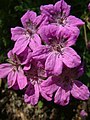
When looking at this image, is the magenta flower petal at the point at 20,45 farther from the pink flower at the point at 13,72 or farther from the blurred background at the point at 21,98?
the blurred background at the point at 21,98

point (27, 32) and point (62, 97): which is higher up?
point (27, 32)

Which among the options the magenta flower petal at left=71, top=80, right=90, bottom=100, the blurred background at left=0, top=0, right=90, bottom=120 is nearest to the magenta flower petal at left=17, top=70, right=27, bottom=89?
the magenta flower petal at left=71, top=80, right=90, bottom=100

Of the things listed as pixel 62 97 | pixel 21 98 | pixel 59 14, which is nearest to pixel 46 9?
pixel 59 14

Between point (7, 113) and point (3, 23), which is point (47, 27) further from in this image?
point (7, 113)

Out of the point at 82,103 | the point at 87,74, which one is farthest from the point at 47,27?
the point at 82,103

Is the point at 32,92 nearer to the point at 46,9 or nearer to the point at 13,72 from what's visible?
the point at 13,72

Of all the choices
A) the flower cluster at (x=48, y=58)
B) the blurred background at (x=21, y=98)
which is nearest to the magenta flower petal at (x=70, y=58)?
the flower cluster at (x=48, y=58)

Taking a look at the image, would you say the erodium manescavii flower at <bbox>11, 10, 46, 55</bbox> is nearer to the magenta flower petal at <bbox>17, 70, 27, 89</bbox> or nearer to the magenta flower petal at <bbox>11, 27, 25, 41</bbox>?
the magenta flower petal at <bbox>11, 27, 25, 41</bbox>
